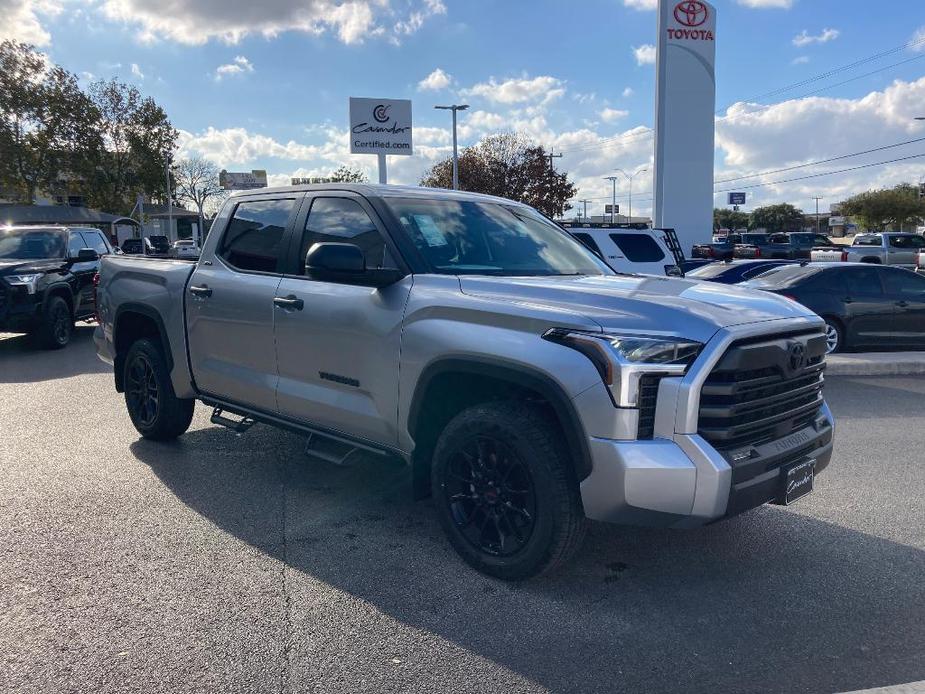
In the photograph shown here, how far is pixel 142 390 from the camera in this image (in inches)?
245

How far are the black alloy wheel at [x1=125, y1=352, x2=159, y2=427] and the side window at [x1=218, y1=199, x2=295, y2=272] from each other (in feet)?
4.30

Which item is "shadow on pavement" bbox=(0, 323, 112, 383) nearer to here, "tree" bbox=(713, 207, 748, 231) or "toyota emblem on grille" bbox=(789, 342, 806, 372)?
"toyota emblem on grille" bbox=(789, 342, 806, 372)

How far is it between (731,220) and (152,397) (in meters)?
118

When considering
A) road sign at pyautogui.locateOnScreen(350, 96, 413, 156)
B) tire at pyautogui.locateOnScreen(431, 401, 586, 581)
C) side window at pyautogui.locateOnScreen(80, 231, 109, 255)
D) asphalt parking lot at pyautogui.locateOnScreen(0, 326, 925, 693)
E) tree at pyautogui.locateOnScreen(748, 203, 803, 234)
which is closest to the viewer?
asphalt parking lot at pyautogui.locateOnScreen(0, 326, 925, 693)

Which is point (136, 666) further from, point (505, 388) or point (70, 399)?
point (70, 399)

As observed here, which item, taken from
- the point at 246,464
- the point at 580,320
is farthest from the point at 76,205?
the point at 580,320

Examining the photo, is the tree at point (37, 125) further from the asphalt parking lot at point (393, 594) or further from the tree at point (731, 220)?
the tree at point (731, 220)

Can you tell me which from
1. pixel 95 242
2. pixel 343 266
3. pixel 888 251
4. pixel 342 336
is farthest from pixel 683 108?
pixel 343 266

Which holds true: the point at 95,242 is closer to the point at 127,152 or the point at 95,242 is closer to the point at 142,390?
the point at 142,390

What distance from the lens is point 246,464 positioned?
18.9 ft

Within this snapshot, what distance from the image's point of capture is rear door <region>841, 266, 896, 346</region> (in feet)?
36.5

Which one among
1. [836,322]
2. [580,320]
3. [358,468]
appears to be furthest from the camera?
[836,322]

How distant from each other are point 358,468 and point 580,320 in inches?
111

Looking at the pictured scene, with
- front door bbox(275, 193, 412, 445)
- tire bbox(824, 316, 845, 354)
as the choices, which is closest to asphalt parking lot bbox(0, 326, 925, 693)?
front door bbox(275, 193, 412, 445)
